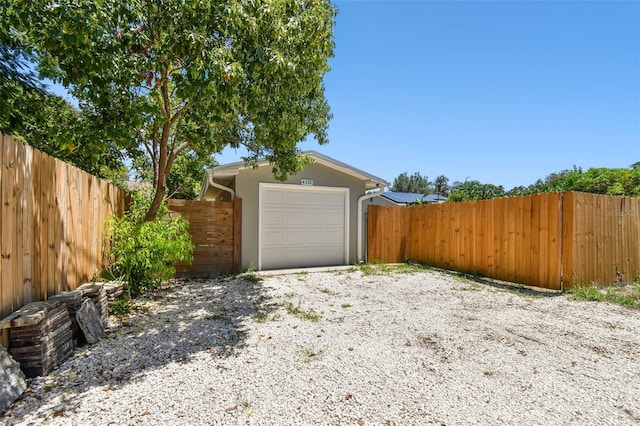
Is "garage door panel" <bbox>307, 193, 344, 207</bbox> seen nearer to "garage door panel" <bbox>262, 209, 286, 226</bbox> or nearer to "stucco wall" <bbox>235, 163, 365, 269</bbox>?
"stucco wall" <bbox>235, 163, 365, 269</bbox>

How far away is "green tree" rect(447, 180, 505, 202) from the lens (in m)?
11.9

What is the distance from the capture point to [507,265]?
22.5ft

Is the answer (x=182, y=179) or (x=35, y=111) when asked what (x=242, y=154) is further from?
(x=182, y=179)

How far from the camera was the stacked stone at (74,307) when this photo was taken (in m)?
3.08

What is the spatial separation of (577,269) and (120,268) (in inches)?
318

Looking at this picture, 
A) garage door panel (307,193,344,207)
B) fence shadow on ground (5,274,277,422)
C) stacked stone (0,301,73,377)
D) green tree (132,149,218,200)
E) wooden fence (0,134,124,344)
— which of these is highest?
green tree (132,149,218,200)

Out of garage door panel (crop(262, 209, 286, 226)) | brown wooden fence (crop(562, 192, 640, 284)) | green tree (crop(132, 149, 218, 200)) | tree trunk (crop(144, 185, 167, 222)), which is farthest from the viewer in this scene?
green tree (crop(132, 149, 218, 200))

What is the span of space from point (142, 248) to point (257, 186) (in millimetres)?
3834

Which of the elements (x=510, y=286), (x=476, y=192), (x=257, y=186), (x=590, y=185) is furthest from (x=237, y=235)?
(x=590, y=185)

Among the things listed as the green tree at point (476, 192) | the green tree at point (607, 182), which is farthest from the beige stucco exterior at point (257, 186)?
the green tree at point (607, 182)

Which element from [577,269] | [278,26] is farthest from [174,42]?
[577,269]

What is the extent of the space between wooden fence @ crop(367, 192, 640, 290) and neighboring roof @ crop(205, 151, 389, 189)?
212cm

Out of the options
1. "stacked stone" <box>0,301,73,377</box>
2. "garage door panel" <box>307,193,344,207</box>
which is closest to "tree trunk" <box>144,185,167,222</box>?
"stacked stone" <box>0,301,73,377</box>

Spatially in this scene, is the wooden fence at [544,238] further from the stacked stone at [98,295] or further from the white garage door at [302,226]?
the stacked stone at [98,295]
